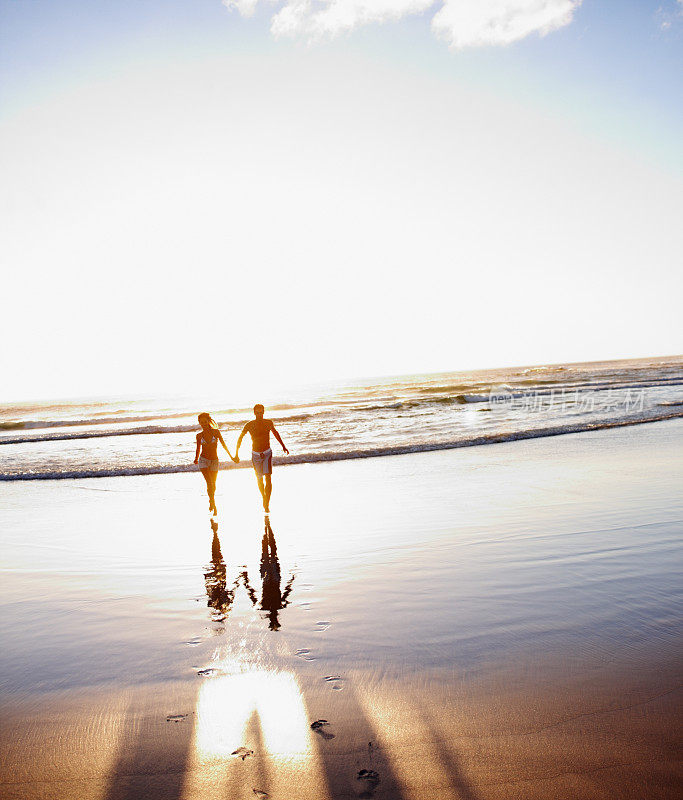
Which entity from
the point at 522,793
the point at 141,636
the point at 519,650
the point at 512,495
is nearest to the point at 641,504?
the point at 512,495

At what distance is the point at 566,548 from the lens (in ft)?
19.9

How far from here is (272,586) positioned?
5566mm

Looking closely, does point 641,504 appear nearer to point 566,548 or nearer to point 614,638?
point 566,548

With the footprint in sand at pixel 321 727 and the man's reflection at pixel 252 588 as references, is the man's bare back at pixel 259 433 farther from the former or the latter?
the footprint in sand at pixel 321 727

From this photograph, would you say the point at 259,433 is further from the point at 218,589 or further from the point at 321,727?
the point at 321,727

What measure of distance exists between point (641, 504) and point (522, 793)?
252 inches

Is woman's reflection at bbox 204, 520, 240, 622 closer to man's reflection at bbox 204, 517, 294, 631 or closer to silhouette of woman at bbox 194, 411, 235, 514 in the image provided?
man's reflection at bbox 204, 517, 294, 631

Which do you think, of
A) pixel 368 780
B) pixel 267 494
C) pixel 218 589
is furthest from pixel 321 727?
pixel 267 494

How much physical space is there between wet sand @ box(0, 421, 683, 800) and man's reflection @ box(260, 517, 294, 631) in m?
0.04

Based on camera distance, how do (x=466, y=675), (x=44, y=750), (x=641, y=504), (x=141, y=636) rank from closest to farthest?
(x=44, y=750)
(x=466, y=675)
(x=141, y=636)
(x=641, y=504)

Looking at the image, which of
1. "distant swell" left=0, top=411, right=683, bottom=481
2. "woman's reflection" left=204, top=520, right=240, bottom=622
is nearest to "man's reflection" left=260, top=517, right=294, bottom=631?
"woman's reflection" left=204, top=520, right=240, bottom=622

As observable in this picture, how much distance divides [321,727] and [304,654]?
0.93 m

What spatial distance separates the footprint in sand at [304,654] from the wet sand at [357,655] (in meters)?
0.02

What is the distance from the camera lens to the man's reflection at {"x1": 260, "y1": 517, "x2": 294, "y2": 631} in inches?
191
